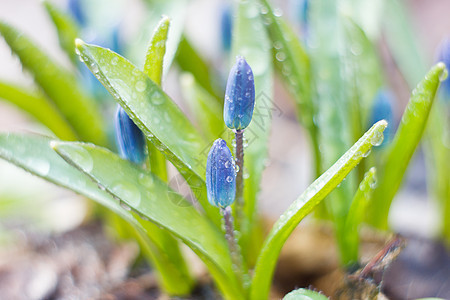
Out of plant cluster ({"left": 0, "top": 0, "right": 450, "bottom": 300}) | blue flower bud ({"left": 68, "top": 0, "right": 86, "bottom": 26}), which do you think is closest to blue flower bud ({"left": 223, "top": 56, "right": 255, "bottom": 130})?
plant cluster ({"left": 0, "top": 0, "right": 450, "bottom": 300})

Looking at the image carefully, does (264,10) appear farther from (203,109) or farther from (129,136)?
(129,136)

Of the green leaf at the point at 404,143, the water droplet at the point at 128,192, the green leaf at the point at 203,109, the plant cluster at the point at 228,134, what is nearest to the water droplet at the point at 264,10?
the plant cluster at the point at 228,134

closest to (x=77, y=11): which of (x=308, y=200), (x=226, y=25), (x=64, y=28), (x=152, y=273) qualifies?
(x=64, y=28)

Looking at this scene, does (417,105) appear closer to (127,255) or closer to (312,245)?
(312,245)

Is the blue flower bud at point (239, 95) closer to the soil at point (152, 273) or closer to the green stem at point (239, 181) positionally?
the green stem at point (239, 181)

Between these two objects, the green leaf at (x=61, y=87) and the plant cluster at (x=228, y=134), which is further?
the green leaf at (x=61, y=87)

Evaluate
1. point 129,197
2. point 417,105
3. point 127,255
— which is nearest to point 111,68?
point 129,197

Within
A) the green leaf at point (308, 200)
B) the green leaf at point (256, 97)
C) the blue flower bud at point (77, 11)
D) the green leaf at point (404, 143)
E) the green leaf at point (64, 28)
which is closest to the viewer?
the green leaf at point (308, 200)

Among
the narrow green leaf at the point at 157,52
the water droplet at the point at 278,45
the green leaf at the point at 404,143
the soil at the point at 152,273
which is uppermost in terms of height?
the narrow green leaf at the point at 157,52
